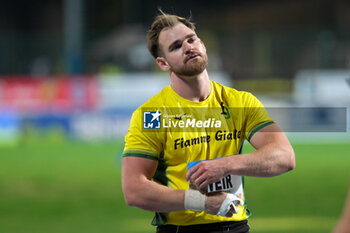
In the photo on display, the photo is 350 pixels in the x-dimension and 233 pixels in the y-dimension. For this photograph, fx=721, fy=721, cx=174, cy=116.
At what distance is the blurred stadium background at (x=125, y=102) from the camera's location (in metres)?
13.0

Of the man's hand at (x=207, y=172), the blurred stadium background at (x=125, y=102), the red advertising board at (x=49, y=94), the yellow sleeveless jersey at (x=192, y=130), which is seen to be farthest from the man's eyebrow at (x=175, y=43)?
the red advertising board at (x=49, y=94)

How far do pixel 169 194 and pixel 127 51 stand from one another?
Answer: 34638mm

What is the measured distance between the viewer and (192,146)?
430 cm

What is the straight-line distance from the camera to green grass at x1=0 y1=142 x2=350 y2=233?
38.2 feet

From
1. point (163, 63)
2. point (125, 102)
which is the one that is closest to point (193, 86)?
point (163, 63)

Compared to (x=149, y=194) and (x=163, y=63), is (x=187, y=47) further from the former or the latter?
(x=149, y=194)

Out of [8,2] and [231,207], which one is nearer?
[231,207]

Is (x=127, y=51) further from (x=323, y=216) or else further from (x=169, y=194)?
(x=169, y=194)

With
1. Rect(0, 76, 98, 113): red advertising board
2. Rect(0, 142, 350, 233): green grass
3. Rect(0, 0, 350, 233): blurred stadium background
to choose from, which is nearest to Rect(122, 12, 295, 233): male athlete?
Rect(0, 0, 350, 233): blurred stadium background

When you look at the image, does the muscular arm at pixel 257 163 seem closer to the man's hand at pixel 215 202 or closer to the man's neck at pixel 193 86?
the man's hand at pixel 215 202

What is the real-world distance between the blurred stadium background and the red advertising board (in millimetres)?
41

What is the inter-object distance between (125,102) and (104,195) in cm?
1192

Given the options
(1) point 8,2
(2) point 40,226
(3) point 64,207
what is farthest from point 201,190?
(1) point 8,2

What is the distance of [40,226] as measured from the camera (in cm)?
1160
